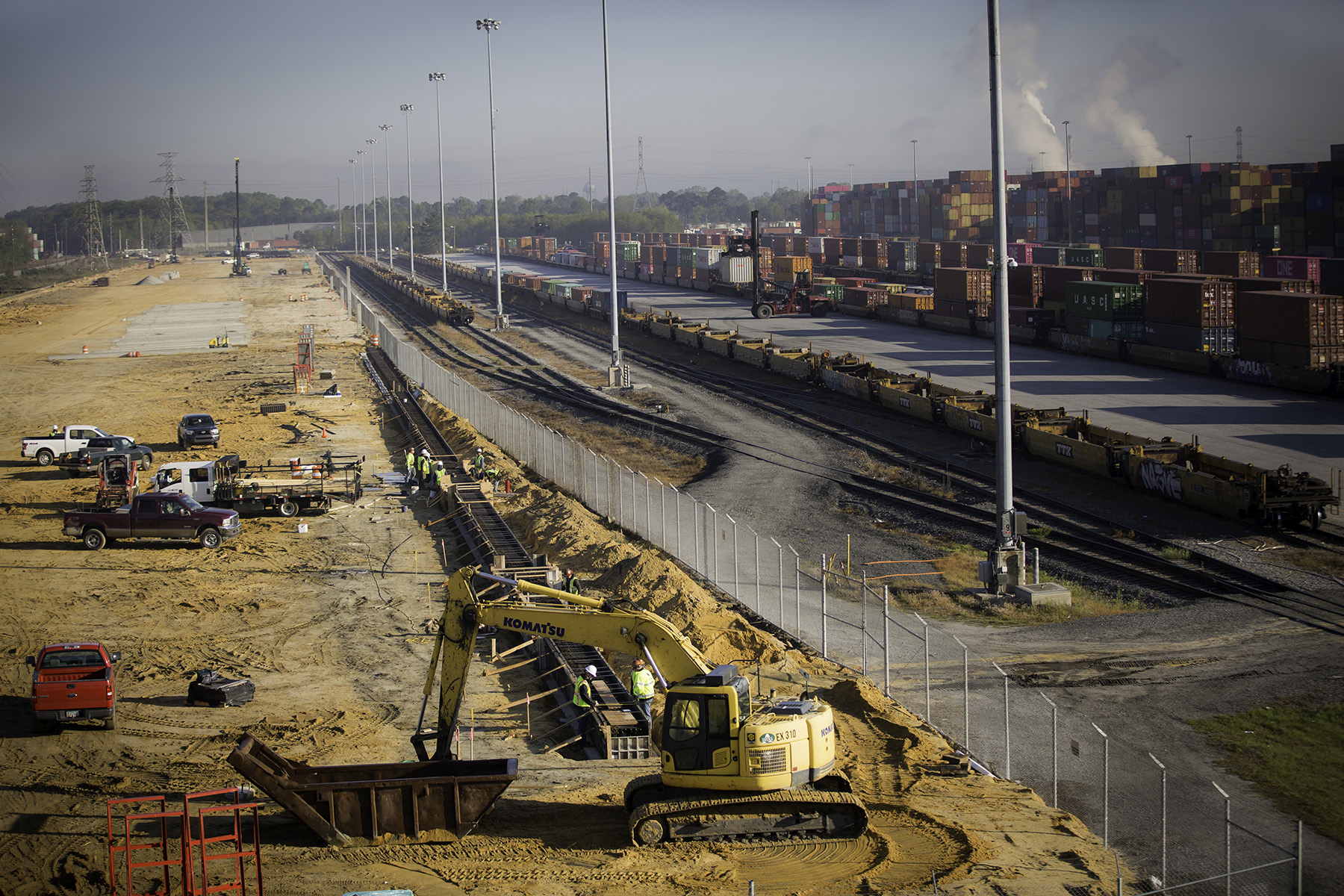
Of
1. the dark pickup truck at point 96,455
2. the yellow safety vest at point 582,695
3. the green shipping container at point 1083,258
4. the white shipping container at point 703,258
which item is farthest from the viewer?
the white shipping container at point 703,258

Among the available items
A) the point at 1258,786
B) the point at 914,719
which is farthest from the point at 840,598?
the point at 1258,786

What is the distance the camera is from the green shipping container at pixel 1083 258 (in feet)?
328

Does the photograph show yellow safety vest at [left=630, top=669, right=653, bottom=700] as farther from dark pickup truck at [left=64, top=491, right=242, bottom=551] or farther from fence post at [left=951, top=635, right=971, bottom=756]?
dark pickup truck at [left=64, top=491, right=242, bottom=551]

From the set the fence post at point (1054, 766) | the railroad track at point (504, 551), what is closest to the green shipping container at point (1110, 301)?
the railroad track at point (504, 551)

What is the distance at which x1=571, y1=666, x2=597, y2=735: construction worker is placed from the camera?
20.1 m

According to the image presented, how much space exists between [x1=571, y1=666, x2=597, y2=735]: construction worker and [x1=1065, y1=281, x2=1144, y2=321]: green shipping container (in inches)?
1951

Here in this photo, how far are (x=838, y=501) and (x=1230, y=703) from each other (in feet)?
54.3

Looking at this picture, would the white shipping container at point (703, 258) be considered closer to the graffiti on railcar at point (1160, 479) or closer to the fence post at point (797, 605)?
the graffiti on railcar at point (1160, 479)

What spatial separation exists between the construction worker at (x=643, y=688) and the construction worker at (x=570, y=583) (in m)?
5.17

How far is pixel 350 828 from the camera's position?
52.7 feet

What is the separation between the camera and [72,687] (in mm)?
19922

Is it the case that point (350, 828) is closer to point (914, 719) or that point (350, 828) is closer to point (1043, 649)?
point (914, 719)

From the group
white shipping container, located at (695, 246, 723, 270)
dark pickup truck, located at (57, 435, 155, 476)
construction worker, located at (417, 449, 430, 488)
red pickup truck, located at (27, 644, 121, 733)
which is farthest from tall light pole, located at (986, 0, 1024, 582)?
white shipping container, located at (695, 246, 723, 270)

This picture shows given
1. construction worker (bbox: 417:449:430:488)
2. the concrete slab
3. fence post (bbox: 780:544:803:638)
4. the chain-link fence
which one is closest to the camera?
the chain-link fence
